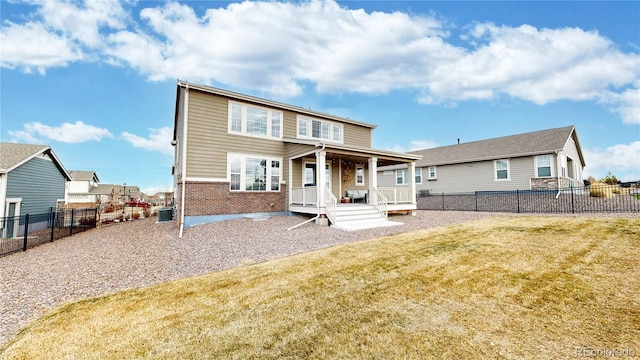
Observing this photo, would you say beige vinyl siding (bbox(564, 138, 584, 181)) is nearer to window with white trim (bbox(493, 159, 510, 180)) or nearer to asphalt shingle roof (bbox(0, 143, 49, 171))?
window with white trim (bbox(493, 159, 510, 180))

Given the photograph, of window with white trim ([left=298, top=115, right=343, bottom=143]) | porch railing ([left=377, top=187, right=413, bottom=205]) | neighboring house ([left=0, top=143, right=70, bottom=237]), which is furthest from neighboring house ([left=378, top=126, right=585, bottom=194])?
neighboring house ([left=0, top=143, right=70, bottom=237])

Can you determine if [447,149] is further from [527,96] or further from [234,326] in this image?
[234,326]

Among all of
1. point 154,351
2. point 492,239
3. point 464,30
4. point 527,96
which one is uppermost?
point 464,30

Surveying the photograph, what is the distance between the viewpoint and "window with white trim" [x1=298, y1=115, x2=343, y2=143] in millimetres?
15123

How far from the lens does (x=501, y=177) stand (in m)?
19.4

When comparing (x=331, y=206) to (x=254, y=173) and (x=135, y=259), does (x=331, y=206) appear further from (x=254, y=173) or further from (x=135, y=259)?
(x=135, y=259)

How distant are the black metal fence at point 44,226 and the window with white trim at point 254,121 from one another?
8299 mm

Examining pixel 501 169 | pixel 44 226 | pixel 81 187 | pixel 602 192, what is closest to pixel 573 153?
pixel 602 192

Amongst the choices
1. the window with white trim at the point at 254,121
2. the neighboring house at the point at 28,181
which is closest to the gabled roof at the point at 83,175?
the neighboring house at the point at 28,181

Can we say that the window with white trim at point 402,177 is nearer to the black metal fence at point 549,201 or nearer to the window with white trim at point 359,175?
the black metal fence at point 549,201

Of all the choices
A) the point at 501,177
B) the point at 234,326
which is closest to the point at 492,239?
the point at 234,326

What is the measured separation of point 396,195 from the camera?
45.7ft

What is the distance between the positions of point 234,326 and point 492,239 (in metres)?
7.20

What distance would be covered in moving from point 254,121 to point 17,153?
43.2 feet
